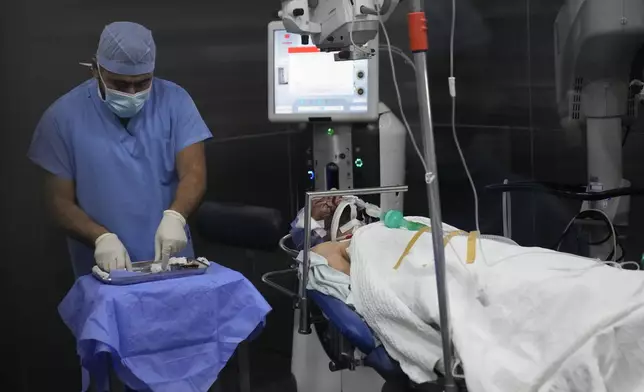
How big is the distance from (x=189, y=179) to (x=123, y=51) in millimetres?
575

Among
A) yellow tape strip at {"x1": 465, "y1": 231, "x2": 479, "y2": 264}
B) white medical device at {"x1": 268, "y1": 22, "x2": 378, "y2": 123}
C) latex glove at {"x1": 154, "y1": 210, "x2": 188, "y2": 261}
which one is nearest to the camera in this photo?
yellow tape strip at {"x1": 465, "y1": 231, "x2": 479, "y2": 264}

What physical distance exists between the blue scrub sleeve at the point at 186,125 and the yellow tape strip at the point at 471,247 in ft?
4.01

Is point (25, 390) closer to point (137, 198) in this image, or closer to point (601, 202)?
point (137, 198)

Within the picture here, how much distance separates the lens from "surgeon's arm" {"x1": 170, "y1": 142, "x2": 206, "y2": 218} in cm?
271

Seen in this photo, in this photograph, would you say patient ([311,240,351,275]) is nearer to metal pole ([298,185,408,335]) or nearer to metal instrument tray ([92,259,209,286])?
metal pole ([298,185,408,335])

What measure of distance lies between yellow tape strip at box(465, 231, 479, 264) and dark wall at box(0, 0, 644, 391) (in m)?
1.52

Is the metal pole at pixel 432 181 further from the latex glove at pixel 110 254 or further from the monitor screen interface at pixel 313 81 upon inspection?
the monitor screen interface at pixel 313 81

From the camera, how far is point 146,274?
2.08 m

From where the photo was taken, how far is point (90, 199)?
8.55 feet

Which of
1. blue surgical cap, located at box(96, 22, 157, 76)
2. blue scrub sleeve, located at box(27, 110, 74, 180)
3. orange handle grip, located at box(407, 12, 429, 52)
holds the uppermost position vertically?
blue surgical cap, located at box(96, 22, 157, 76)

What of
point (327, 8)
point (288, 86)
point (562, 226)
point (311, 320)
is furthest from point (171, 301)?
point (562, 226)

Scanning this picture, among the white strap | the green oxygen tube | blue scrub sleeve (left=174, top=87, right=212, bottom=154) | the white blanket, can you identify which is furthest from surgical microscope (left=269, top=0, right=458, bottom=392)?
blue scrub sleeve (left=174, top=87, right=212, bottom=154)

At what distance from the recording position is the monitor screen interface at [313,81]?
310 cm

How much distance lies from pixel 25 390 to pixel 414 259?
1677mm
